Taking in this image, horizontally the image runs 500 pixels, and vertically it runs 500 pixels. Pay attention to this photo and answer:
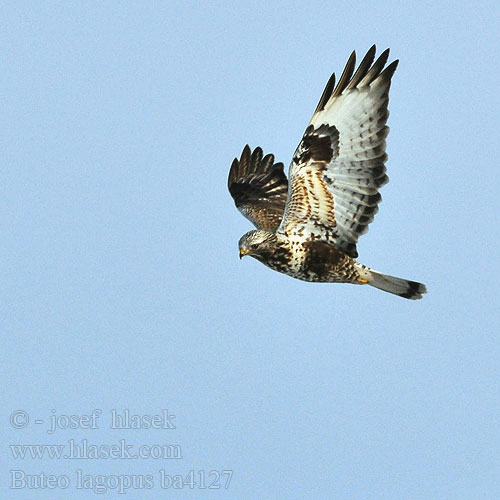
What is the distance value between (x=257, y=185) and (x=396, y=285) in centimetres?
367

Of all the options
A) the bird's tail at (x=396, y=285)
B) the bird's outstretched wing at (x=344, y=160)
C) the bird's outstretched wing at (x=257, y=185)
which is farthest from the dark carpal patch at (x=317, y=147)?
the bird's outstretched wing at (x=257, y=185)

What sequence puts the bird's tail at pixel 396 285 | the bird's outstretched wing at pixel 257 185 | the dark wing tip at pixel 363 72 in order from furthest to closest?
the bird's outstretched wing at pixel 257 185 < the bird's tail at pixel 396 285 < the dark wing tip at pixel 363 72

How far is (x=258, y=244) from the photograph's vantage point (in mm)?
11992

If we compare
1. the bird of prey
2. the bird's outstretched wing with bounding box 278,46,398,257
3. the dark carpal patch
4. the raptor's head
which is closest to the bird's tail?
the bird of prey

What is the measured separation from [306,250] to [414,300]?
153cm

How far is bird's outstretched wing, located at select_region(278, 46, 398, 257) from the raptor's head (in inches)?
8.2

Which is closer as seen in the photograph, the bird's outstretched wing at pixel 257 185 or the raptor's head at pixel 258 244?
the raptor's head at pixel 258 244

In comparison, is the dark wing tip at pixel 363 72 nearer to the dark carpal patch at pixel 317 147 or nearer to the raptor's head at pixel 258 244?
the dark carpal patch at pixel 317 147

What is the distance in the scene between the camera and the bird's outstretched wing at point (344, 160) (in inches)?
463

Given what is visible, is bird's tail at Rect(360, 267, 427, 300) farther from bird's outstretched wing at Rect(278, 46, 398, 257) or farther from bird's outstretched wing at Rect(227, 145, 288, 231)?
bird's outstretched wing at Rect(227, 145, 288, 231)

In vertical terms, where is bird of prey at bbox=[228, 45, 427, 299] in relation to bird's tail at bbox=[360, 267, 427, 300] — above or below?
above

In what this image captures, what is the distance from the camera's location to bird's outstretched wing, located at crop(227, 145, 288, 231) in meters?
14.7

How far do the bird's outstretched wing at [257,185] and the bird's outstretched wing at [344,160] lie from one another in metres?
2.43

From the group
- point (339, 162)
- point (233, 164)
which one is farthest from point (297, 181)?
point (233, 164)
